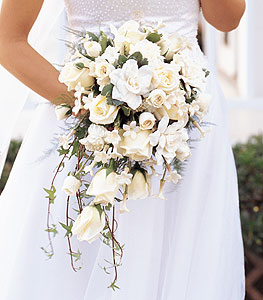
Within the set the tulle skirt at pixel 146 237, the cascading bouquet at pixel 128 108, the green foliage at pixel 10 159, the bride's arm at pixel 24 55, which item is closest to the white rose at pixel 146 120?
the cascading bouquet at pixel 128 108

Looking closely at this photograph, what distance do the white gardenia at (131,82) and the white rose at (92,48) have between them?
0.09 metres

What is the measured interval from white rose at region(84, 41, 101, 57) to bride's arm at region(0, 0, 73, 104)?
0.69 ft

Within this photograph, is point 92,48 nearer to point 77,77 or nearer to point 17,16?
point 77,77

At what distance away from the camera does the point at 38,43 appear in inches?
69.5

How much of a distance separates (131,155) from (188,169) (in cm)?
43

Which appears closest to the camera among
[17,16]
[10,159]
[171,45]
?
[171,45]

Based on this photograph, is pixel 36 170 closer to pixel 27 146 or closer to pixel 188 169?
pixel 27 146

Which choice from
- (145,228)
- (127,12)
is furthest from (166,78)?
(145,228)

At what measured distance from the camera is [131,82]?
3.83ft

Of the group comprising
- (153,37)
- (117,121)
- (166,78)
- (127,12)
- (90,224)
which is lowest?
(90,224)

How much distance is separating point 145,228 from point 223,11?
0.65 metres

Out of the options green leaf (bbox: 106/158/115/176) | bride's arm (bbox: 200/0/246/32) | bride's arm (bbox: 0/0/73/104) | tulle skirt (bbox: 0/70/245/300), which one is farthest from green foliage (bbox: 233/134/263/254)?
green leaf (bbox: 106/158/115/176)

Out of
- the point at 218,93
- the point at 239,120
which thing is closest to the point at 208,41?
the point at 239,120

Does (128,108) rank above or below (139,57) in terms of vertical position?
below
